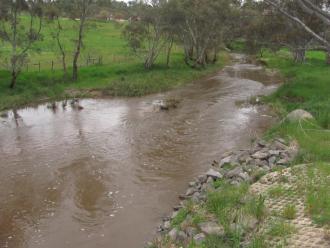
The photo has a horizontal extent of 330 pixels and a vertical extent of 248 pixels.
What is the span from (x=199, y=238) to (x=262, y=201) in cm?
189

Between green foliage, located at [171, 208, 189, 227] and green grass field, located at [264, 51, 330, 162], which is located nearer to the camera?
green foliage, located at [171, 208, 189, 227]

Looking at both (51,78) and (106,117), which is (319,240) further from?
(51,78)

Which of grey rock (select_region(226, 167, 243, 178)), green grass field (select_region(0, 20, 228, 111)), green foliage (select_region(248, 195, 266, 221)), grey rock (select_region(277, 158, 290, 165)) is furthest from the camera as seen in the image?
green grass field (select_region(0, 20, 228, 111))

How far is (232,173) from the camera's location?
14109 mm

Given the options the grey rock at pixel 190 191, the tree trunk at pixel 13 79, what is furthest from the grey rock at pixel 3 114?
the grey rock at pixel 190 191

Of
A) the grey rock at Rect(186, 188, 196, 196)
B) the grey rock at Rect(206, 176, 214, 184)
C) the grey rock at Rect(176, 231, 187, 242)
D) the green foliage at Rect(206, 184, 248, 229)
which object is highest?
the green foliage at Rect(206, 184, 248, 229)

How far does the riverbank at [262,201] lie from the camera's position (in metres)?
9.54

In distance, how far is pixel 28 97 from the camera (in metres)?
30.5

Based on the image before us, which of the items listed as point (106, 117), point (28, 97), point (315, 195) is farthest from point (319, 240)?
point (28, 97)

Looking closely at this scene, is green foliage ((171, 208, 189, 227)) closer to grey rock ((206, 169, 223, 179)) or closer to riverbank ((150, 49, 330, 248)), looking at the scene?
riverbank ((150, 49, 330, 248))

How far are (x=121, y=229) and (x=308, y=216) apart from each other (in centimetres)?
557

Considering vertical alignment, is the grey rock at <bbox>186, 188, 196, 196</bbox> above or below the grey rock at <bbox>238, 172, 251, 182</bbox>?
below

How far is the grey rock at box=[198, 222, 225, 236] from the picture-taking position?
10067 mm

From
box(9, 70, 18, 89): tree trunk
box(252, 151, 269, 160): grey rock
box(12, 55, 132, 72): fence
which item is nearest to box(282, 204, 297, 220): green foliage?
box(252, 151, 269, 160): grey rock
